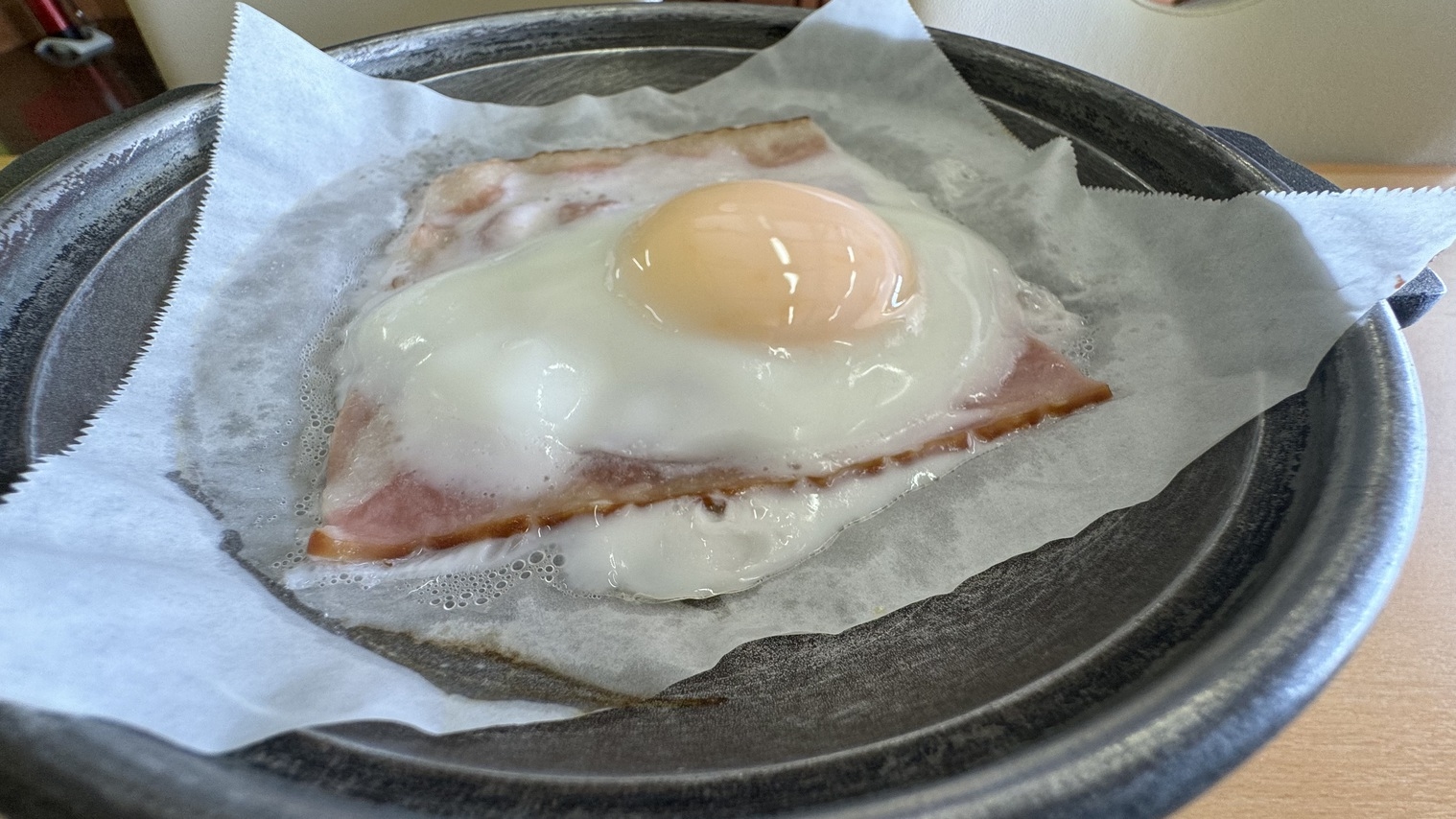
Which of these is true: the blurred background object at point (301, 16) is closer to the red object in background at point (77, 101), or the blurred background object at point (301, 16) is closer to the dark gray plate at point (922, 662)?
the red object in background at point (77, 101)

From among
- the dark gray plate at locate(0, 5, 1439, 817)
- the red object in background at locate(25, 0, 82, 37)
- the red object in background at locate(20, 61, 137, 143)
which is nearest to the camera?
the dark gray plate at locate(0, 5, 1439, 817)

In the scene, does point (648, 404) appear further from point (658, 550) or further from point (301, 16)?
point (301, 16)

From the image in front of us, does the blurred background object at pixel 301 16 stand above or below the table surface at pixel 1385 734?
above

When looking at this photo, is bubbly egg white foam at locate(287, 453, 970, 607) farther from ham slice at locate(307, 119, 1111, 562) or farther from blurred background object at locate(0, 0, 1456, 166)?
blurred background object at locate(0, 0, 1456, 166)

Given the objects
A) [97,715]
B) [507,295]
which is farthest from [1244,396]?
[97,715]

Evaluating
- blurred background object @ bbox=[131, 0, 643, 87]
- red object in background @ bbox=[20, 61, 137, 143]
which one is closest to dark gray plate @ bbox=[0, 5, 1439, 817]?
blurred background object @ bbox=[131, 0, 643, 87]

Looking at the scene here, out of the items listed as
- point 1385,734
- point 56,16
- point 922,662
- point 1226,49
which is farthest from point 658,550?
point 56,16

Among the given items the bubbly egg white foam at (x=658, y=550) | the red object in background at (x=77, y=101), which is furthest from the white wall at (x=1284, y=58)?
the red object in background at (x=77, y=101)
